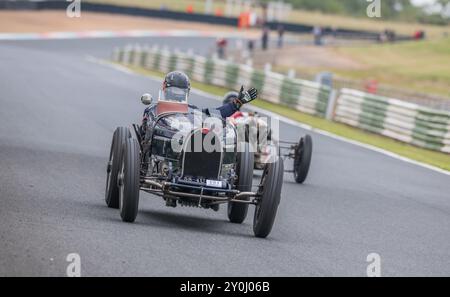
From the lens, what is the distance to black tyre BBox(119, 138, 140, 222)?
33.9ft

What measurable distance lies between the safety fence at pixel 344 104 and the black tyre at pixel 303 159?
809cm

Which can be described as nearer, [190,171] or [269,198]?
[269,198]

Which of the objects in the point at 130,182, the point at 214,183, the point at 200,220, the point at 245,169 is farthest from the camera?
the point at 200,220

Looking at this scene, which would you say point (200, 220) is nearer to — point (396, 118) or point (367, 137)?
point (367, 137)

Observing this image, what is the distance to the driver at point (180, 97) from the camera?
11766 millimetres

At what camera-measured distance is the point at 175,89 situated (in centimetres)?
1193

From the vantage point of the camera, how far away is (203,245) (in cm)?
978

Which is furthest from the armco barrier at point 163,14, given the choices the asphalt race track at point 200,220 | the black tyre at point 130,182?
the black tyre at point 130,182

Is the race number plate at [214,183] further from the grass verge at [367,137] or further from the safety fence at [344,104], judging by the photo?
the safety fence at [344,104]

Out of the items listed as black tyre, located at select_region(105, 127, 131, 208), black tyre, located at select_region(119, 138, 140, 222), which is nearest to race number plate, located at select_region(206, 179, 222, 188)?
black tyre, located at select_region(119, 138, 140, 222)

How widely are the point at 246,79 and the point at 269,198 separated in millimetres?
23911

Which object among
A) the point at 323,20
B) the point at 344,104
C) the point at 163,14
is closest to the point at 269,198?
the point at 344,104
